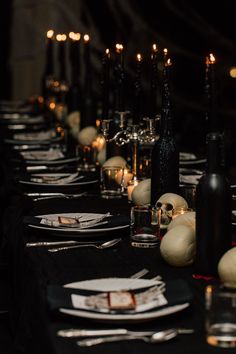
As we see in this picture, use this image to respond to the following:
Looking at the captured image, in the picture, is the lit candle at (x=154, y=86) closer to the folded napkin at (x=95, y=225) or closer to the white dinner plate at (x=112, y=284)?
the folded napkin at (x=95, y=225)

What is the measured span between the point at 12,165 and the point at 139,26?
5.83 metres

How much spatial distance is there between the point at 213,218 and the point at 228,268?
168mm

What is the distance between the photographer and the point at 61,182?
11.2 ft

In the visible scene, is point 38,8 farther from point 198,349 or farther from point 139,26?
point 198,349

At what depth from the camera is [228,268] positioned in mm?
1905

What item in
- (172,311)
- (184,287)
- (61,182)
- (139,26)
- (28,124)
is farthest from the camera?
(139,26)

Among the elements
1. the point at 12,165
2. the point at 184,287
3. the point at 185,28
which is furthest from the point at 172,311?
the point at 185,28

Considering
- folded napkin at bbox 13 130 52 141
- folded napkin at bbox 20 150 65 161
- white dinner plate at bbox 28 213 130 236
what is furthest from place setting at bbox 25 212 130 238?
folded napkin at bbox 13 130 52 141

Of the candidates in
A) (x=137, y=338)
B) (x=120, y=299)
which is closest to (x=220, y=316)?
(x=137, y=338)

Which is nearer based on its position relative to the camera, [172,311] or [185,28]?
[172,311]

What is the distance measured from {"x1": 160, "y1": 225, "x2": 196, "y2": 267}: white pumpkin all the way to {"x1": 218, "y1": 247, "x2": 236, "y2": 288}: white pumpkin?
18 cm

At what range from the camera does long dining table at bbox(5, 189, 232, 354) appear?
161 cm

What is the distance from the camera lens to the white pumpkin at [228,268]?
190 centimetres

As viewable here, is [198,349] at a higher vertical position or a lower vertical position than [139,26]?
lower
